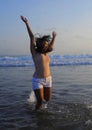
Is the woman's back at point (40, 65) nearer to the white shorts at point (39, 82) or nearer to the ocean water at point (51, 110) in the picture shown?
the white shorts at point (39, 82)

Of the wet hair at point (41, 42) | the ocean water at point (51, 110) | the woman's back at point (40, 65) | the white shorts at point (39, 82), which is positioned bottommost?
the ocean water at point (51, 110)

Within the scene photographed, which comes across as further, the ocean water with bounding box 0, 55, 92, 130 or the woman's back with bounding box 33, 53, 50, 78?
the woman's back with bounding box 33, 53, 50, 78

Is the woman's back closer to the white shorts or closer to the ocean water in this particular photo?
the white shorts

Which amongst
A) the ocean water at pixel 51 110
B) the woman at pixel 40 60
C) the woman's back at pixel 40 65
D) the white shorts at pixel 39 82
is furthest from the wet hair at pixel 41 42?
the ocean water at pixel 51 110

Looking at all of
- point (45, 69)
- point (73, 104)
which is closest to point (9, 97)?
point (73, 104)

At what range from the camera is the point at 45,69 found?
311 inches

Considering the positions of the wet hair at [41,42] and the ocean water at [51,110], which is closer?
the ocean water at [51,110]

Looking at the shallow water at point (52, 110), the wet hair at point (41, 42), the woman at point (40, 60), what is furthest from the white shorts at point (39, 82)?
the shallow water at point (52, 110)

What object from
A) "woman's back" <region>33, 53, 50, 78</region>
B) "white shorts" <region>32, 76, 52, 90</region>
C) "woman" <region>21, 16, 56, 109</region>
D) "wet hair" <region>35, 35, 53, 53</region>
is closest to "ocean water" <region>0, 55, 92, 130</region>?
"woman" <region>21, 16, 56, 109</region>

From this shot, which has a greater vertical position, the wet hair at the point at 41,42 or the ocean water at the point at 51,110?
the wet hair at the point at 41,42

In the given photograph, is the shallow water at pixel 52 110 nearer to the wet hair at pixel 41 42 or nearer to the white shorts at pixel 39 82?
the white shorts at pixel 39 82

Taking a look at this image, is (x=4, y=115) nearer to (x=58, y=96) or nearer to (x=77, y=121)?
(x=77, y=121)

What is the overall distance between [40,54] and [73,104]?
7.94 ft

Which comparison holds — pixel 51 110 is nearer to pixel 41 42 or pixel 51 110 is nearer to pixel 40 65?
pixel 40 65
